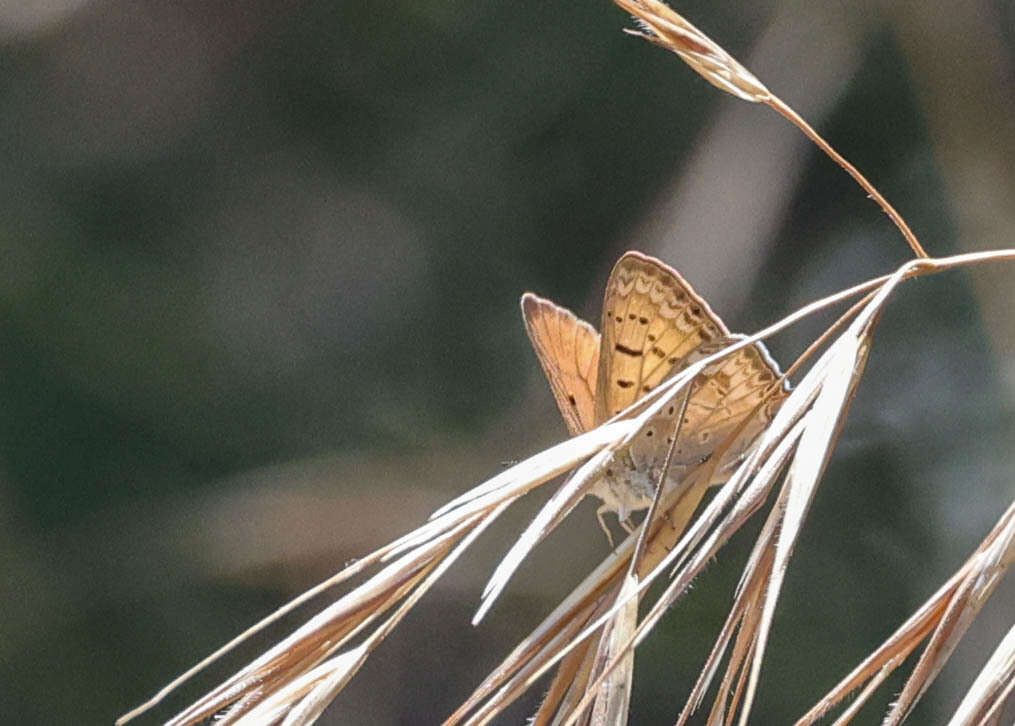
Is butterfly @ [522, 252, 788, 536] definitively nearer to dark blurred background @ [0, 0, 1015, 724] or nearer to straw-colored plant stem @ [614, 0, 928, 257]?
straw-colored plant stem @ [614, 0, 928, 257]

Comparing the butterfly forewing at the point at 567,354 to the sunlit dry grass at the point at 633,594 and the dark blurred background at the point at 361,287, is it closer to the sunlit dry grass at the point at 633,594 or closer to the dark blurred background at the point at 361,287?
the sunlit dry grass at the point at 633,594

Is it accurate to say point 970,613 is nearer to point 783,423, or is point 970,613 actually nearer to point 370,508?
point 783,423

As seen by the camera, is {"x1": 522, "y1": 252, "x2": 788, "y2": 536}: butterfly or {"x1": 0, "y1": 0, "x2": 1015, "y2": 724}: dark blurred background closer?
{"x1": 522, "y1": 252, "x2": 788, "y2": 536}: butterfly

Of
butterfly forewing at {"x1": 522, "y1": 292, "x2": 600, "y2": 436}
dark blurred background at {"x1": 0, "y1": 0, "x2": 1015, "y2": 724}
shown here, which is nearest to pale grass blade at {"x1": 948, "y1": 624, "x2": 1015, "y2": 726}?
butterfly forewing at {"x1": 522, "y1": 292, "x2": 600, "y2": 436}

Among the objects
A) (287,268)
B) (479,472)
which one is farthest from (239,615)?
(287,268)

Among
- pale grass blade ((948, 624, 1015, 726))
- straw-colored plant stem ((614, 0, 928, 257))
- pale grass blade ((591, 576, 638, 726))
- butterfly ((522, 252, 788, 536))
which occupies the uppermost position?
straw-colored plant stem ((614, 0, 928, 257))

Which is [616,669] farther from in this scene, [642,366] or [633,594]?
[642,366]

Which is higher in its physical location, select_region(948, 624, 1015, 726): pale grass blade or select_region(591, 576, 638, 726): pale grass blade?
select_region(591, 576, 638, 726): pale grass blade

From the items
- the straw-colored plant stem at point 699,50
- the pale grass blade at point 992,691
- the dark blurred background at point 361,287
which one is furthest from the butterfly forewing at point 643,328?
the dark blurred background at point 361,287

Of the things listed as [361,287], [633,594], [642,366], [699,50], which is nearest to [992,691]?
[633,594]
